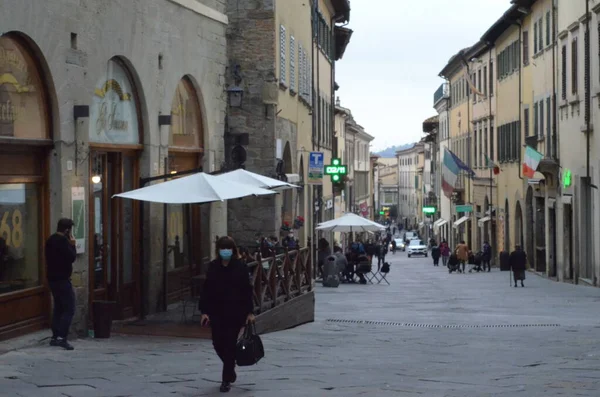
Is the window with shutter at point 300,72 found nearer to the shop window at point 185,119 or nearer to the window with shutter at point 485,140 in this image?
the shop window at point 185,119

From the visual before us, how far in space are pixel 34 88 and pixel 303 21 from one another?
2322 centimetres

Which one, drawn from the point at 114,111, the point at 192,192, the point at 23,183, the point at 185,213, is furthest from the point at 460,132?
the point at 23,183

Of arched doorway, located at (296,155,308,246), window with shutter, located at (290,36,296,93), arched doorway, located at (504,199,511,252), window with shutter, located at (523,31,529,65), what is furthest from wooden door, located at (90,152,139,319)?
arched doorway, located at (504,199,511,252)

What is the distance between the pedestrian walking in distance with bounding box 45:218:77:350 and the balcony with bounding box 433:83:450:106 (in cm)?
7202

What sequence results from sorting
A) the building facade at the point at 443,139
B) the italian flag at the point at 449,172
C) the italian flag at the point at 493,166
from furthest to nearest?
the building facade at the point at 443,139
the italian flag at the point at 449,172
the italian flag at the point at 493,166

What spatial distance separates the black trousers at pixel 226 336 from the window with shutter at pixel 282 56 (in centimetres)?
1913

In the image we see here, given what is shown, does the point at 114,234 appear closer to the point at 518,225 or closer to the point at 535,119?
the point at 535,119

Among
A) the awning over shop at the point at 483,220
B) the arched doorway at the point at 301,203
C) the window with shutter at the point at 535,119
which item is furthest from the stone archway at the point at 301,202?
the awning over shop at the point at 483,220

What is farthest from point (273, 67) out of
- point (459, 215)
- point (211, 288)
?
point (459, 215)

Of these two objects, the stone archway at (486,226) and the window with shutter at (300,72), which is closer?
the window with shutter at (300,72)

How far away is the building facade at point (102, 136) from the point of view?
14688 millimetres

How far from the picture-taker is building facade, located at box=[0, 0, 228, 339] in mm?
14688

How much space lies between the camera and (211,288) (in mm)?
11711

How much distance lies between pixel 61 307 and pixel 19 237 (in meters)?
1.11
